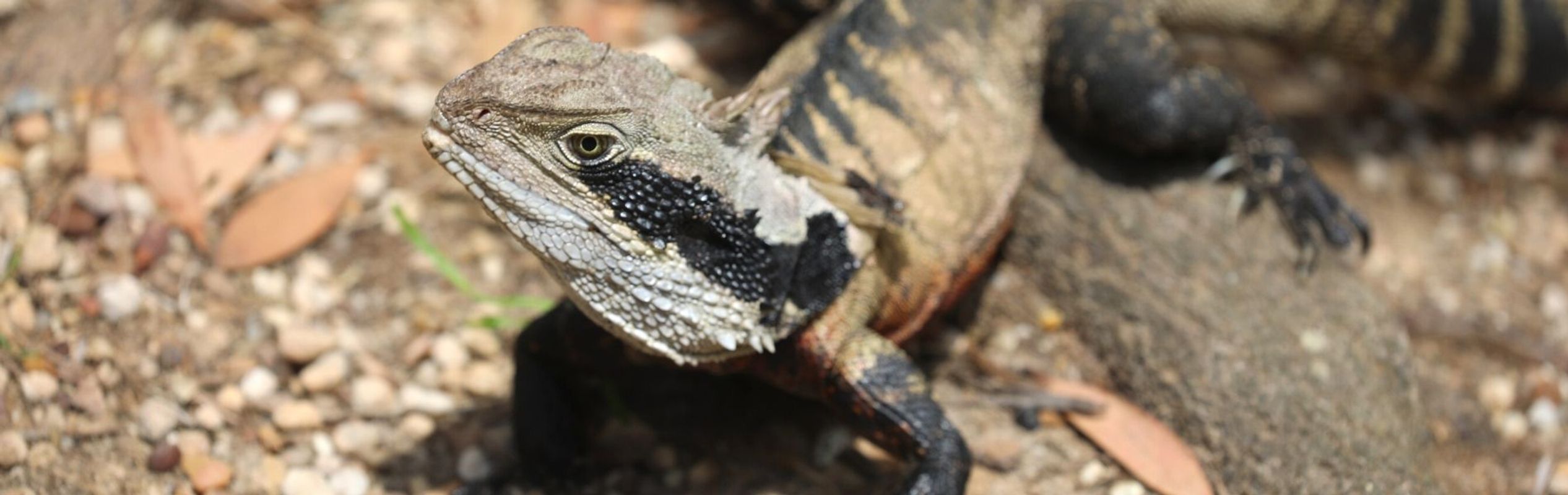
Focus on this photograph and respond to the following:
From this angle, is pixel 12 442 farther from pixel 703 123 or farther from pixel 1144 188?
pixel 1144 188

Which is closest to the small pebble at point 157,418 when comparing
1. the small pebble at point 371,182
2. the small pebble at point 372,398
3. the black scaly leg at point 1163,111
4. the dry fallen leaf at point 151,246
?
the small pebble at point 372,398

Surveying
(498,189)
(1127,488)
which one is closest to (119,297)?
(498,189)

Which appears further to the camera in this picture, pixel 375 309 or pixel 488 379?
pixel 375 309

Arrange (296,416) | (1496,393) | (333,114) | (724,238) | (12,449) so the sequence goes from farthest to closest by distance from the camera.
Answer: (333,114) → (1496,393) → (296,416) → (12,449) → (724,238)

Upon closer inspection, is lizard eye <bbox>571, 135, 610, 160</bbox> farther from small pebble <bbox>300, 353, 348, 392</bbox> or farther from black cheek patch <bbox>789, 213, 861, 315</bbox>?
small pebble <bbox>300, 353, 348, 392</bbox>

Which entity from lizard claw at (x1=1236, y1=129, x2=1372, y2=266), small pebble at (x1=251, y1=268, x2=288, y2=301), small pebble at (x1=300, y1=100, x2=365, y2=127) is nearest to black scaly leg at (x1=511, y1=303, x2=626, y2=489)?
small pebble at (x1=251, y1=268, x2=288, y2=301)

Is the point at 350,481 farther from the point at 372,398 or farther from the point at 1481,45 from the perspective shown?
the point at 1481,45

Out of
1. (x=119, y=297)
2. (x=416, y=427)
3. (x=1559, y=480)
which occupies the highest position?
(x=119, y=297)
